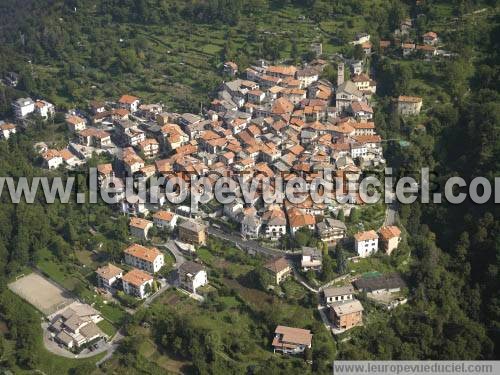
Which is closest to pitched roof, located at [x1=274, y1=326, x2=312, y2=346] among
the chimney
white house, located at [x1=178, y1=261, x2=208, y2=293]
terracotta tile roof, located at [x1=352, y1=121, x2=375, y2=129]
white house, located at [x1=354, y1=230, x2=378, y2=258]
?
white house, located at [x1=178, y1=261, x2=208, y2=293]

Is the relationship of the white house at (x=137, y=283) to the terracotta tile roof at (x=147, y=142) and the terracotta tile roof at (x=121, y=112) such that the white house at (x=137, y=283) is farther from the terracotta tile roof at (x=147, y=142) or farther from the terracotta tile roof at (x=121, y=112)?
the terracotta tile roof at (x=121, y=112)

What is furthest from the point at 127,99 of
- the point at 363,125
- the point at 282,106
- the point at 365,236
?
the point at 365,236

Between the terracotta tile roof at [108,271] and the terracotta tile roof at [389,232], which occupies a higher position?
the terracotta tile roof at [389,232]

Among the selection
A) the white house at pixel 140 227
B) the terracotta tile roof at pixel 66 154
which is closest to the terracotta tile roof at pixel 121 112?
the terracotta tile roof at pixel 66 154

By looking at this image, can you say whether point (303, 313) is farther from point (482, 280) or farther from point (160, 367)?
point (482, 280)

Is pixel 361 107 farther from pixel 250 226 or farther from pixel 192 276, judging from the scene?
pixel 192 276

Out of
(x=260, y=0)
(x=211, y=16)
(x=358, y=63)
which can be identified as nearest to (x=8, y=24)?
(x=211, y=16)
